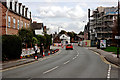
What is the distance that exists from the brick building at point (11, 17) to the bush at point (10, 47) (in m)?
7.21

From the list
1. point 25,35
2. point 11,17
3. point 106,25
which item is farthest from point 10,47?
point 106,25

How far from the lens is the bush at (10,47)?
18.1 metres

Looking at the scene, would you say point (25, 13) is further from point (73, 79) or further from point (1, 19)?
point (73, 79)

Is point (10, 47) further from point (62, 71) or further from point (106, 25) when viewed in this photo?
point (106, 25)

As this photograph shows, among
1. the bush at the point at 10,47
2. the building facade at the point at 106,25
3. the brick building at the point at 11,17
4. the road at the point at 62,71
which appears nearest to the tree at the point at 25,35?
the brick building at the point at 11,17

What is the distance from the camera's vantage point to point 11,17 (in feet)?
96.4

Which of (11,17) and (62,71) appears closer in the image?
(62,71)

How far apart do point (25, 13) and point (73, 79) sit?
30.0 metres

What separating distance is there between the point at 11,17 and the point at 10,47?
11622mm

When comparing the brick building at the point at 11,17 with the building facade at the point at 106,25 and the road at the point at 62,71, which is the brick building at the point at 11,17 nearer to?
the road at the point at 62,71

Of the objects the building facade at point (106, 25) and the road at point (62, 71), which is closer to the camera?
the road at point (62, 71)

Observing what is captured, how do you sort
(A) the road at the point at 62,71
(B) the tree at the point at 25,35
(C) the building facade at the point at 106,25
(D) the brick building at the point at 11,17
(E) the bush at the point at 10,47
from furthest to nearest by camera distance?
(C) the building facade at the point at 106,25 → (B) the tree at the point at 25,35 → (D) the brick building at the point at 11,17 → (E) the bush at the point at 10,47 → (A) the road at the point at 62,71

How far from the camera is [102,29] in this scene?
300 ft

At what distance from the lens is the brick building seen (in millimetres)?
26562
